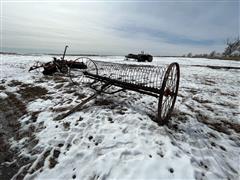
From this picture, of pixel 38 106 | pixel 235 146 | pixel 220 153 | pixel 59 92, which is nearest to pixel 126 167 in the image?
pixel 220 153

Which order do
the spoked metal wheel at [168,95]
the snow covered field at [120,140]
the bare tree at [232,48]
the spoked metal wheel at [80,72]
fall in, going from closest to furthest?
the snow covered field at [120,140], the spoked metal wheel at [168,95], the spoked metal wheel at [80,72], the bare tree at [232,48]

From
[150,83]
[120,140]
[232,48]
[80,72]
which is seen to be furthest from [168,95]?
[232,48]

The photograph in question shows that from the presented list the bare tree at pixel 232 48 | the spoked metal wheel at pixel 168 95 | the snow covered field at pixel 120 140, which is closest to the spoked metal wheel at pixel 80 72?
the snow covered field at pixel 120 140

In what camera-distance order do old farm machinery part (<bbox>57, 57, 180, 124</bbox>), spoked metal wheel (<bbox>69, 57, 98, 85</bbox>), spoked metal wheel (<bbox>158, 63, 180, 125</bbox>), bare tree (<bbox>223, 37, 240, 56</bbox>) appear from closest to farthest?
1. spoked metal wheel (<bbox>158, 63, 180, 125</bbox>)
2. old farm machinery part (<bbox>57, 57, 180, 124</bbox>)
3. spoked metal wheel (<bbox>69, 57, 98, 85</bbox>)
4. bare tree (<bbox>223, 37, 240, 56</bbox>)

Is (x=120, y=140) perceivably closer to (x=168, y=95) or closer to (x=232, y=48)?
(x=168, y=95)

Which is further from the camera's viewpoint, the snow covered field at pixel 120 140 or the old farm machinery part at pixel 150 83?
the old farm machinery part at pixel 150 83

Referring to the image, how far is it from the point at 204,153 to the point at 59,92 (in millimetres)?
6326

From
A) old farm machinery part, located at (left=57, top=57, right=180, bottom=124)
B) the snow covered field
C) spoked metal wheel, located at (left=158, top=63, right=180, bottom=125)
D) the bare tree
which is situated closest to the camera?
the snow covered field

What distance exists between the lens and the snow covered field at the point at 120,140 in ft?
9.22

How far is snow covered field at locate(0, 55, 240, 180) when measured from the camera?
9.22ft

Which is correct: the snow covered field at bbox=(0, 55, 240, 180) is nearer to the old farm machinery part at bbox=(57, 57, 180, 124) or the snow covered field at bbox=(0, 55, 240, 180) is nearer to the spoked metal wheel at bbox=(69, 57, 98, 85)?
the old farm machinery part at bbox=(57, 57, 180, 124)

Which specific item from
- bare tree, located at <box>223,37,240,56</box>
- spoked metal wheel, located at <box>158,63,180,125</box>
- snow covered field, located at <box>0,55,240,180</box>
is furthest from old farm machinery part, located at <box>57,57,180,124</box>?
bare tree, located at <box>223,37,240,56</box>

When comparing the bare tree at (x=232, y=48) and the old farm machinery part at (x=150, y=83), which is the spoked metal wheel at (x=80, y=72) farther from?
the bare tree at (x=232, y=48)

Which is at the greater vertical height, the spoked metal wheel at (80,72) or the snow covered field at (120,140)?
the spoked metal wheel at (80,72)
